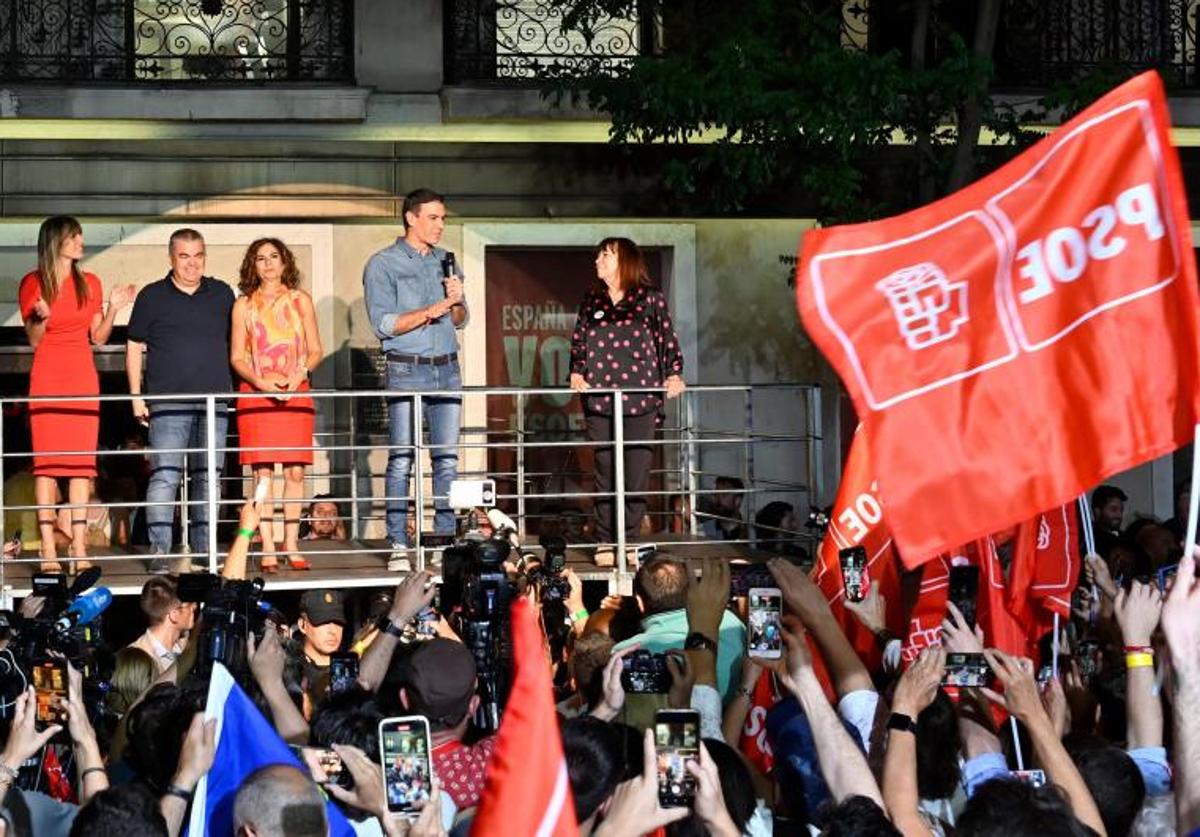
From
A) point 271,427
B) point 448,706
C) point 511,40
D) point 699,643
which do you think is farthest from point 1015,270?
point 511,40

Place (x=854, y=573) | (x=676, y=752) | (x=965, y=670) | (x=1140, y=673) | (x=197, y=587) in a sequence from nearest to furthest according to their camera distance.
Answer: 1. (x=676, y=752)
2. (x=965, y=670)
3. (x=1140, y=673)
4. (x=854, y=573)
5. (x=197, y=587)

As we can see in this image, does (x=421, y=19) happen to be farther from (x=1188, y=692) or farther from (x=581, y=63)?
(x=1188, y=692)

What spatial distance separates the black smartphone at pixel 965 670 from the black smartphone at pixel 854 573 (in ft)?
5.35

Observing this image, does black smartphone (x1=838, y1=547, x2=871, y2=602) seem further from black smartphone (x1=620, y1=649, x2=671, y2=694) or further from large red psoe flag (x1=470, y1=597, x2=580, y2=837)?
large red psoe flag (x1=470, y1=597, x2=580, y2=837)

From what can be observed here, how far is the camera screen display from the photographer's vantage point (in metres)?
6.81

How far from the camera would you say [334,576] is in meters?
12.4

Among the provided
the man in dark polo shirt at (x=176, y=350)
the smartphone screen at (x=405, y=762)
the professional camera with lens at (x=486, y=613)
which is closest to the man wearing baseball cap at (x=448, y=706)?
the professional camera with lens at (x=486, y=613)

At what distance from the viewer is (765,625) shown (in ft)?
22.6

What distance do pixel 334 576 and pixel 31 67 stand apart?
6.09 meters

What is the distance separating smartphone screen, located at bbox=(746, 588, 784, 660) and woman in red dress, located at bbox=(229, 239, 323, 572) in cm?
582

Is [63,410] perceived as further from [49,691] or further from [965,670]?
[965,670]

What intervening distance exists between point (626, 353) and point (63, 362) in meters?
3.02

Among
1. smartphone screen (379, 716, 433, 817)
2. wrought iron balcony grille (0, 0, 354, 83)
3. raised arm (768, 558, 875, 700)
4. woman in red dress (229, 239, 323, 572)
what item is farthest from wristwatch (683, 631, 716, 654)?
wrought iron balcony grille (0, 0, 354, 83)

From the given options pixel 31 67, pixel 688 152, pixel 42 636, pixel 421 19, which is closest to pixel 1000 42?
pixel 688 152
